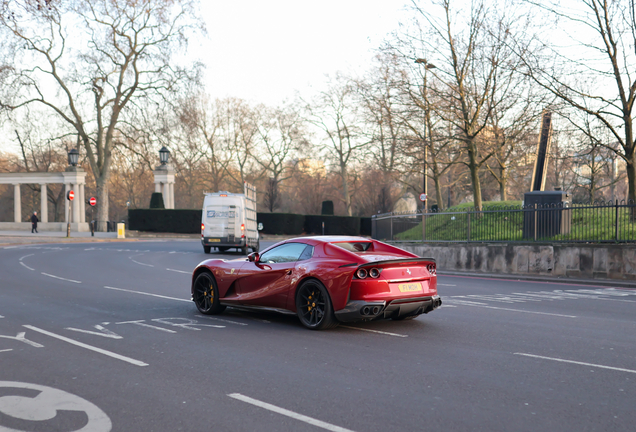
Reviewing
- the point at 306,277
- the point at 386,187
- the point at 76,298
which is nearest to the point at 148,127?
the point at 386,187

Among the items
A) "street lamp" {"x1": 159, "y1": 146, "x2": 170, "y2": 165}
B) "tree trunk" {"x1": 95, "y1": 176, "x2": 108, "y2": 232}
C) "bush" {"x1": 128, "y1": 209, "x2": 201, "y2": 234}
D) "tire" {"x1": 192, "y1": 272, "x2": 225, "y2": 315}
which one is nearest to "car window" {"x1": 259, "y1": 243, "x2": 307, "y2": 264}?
"tire" {"x1": 192, "y1": 272, "x2": 225, "y2": 315}

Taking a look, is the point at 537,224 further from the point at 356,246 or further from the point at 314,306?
the point at 314,306

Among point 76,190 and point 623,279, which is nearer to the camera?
point 623,279

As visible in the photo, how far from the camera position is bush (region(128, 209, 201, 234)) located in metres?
53.2

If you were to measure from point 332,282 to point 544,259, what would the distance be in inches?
487

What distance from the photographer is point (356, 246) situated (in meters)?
9.09

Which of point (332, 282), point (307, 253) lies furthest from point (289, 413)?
point (307, 253)

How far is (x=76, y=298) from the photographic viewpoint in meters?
12.4

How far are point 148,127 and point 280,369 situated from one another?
42.5 metres

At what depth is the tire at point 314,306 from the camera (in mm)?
8313

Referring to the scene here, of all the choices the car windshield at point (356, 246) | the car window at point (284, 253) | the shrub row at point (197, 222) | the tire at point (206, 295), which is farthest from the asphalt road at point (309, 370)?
the shrub row at point (197, 222)

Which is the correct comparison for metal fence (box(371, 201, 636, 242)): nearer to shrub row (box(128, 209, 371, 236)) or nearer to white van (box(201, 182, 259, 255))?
white van (box(201, 182, 259, 255))

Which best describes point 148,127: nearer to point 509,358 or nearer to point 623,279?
point 623,279

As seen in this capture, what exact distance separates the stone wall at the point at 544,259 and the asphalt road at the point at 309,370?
6.31 meters
